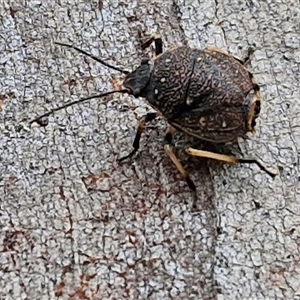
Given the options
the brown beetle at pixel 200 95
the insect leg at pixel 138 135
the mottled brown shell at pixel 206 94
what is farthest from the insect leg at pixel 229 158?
the insect leg at pixel 138 135

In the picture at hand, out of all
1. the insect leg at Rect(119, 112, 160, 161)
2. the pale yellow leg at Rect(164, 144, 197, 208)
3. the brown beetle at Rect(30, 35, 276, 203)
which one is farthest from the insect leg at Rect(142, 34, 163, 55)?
the pale yellow leg at Rect(164, 144, 197, 208)

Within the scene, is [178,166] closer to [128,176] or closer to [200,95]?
[128,176]

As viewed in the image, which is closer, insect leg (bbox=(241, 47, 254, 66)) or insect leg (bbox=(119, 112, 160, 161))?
insect leg (bbox=(119, 112, 160, 161))

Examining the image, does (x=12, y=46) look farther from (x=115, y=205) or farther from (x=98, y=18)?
(x=115, y=205)

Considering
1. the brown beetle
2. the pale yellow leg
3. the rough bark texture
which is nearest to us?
the rough bark texture

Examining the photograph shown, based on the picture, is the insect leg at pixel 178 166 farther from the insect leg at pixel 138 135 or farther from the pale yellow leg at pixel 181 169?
the insect leg at pixel 138 135

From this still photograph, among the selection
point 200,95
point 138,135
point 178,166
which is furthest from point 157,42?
point 178,166

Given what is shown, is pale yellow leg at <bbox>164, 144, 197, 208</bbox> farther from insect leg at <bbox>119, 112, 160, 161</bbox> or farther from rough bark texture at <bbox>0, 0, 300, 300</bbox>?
insect leg at <bbox>119, 112, 160, 161</bbox>

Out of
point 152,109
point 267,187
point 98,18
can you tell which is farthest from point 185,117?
point 98,18

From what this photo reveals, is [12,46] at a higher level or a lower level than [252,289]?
higher
